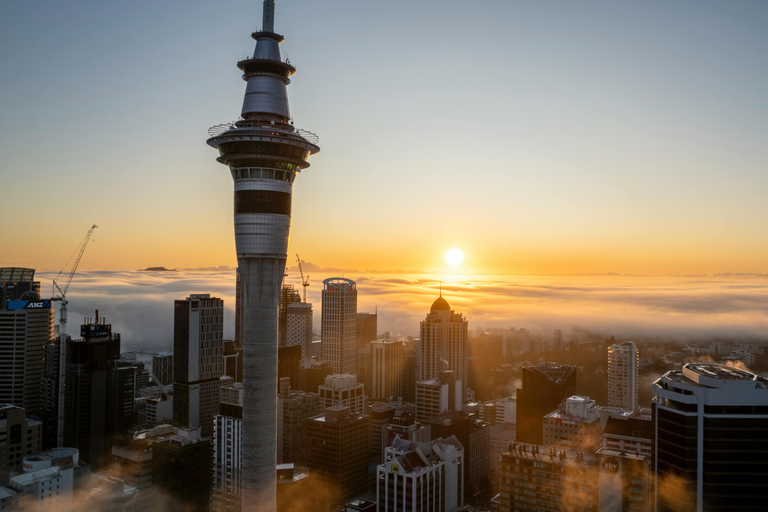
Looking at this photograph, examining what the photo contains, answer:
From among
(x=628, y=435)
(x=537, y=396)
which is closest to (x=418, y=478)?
(x=628, y=435)

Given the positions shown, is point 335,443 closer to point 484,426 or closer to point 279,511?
point 279,511

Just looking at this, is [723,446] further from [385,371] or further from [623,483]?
[385,371]

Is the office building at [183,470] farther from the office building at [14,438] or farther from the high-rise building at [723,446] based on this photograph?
the high-rise building at [723,446]

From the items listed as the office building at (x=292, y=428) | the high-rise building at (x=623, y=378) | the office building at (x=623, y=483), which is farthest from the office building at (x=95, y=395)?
the high-rise building at (x=623, y=378)

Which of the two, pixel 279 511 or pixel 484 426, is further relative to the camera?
pixel 484 426

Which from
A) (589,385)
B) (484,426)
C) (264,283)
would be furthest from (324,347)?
(264,283)
